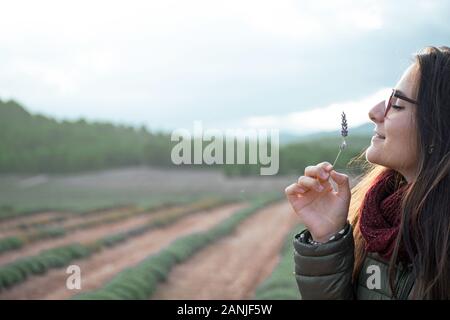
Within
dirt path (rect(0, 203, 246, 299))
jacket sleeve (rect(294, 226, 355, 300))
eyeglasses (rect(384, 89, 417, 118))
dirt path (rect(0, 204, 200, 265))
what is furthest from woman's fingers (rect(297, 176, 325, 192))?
dirt path (rect(0, 204, 200, 265))

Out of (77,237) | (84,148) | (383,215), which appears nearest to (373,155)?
(383,215)

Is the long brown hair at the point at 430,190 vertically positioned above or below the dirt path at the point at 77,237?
above

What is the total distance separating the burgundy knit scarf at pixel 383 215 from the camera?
5.26 ft

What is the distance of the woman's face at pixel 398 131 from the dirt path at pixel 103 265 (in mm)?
6943

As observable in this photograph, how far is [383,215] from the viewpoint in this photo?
1.69m

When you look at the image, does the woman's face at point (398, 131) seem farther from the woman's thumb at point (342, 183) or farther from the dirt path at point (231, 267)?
the dirt path at point (231, 267)

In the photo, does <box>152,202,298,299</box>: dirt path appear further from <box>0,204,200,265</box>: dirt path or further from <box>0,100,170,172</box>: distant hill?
<box>0,100,170,172</box>: distant hill

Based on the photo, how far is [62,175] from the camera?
4425 cm

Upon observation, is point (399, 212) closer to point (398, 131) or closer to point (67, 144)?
point (398, 131)

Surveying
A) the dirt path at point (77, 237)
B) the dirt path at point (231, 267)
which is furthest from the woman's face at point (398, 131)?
the dirt path at point (77, 237)
